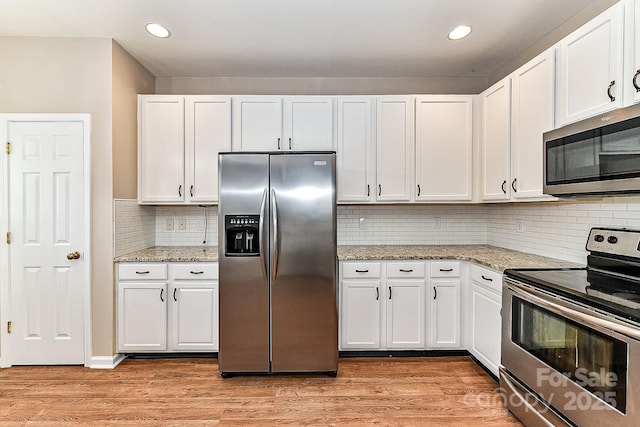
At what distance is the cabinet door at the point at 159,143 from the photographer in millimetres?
3264

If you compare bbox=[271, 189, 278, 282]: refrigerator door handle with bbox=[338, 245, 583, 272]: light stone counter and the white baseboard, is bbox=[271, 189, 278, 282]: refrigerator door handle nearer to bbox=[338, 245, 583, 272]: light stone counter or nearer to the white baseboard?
bbox=[338, 245, 583, 272]: light stone counter

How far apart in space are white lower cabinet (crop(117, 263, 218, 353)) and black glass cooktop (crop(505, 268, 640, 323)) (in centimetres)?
228

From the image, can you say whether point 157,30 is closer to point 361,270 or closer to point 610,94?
point 361,270

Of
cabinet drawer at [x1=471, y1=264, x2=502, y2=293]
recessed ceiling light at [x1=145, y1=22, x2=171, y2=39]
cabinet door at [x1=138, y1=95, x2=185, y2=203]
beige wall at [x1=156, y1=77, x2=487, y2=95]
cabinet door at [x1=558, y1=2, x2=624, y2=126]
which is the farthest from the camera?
beige wall at [x1=156, y1=77, x2=487, y2=95]

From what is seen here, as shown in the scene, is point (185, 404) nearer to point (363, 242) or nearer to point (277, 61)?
point (363, 242)

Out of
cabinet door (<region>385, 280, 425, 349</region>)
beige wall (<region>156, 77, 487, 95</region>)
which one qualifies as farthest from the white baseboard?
beige wall (<region>156, 77, 487, 95</region>)

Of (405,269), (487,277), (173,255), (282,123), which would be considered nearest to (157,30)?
(282,123)

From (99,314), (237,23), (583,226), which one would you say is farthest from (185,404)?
(583,226)

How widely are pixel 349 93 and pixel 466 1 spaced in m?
1.50

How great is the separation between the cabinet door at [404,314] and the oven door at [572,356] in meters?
0.84

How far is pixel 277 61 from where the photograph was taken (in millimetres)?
3246

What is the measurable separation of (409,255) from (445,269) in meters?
0.32

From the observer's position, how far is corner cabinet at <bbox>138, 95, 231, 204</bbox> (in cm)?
327

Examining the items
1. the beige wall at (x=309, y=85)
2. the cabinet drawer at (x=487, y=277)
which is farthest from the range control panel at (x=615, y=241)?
the beige wall at (x=309, y=85)
